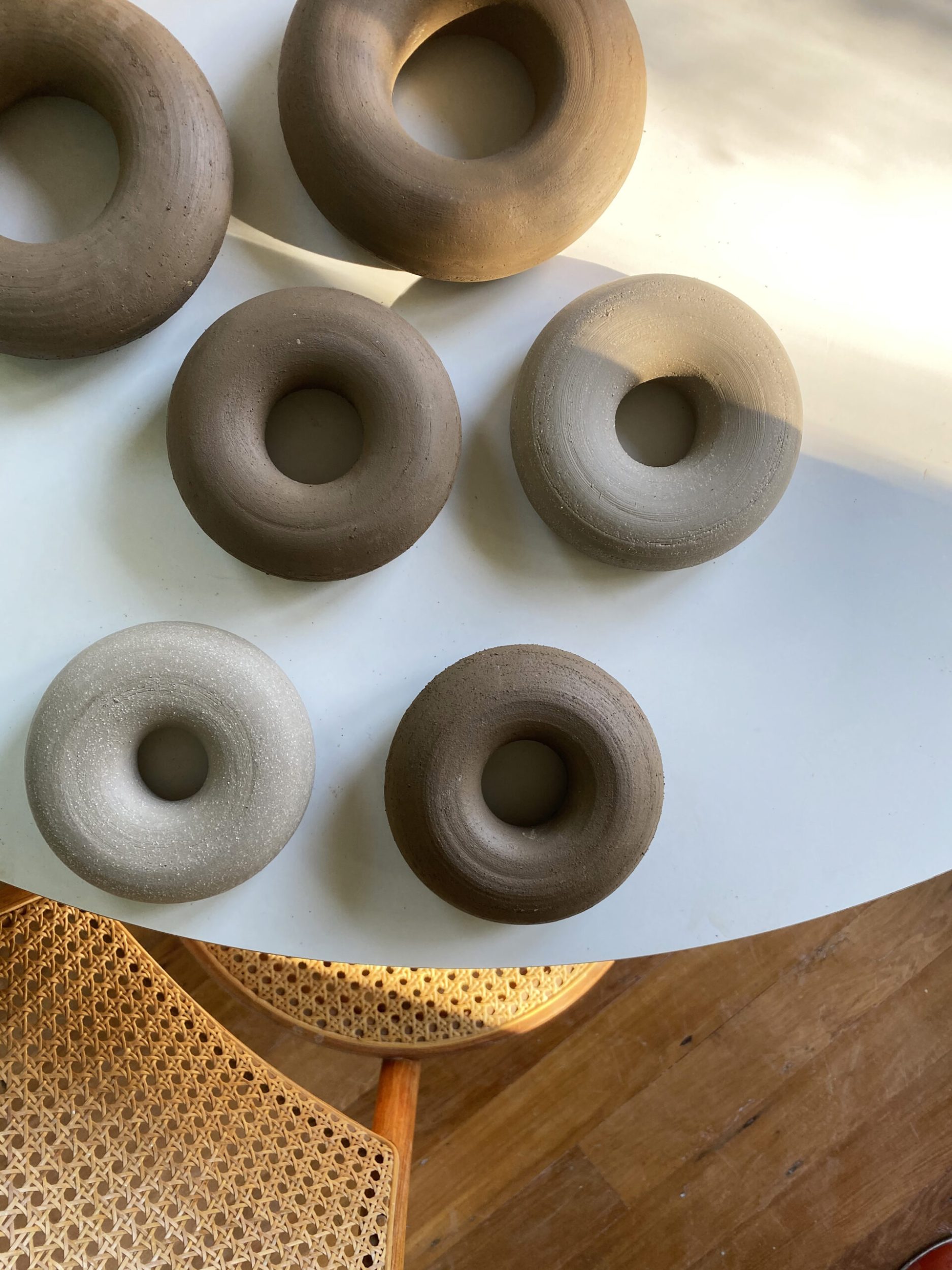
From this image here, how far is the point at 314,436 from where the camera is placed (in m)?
1.00

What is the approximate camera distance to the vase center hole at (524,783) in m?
1.00

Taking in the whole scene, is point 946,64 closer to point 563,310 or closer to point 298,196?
point 563,310

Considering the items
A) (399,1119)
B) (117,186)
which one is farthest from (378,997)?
(117,186)

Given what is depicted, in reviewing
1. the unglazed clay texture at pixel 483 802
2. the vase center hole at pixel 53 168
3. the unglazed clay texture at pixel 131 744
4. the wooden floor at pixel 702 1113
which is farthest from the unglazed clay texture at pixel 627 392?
the wooden floor at pixel 702 1113

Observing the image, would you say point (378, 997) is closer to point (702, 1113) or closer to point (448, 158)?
point (702, 1113)

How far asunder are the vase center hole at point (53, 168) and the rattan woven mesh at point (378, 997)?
86cm

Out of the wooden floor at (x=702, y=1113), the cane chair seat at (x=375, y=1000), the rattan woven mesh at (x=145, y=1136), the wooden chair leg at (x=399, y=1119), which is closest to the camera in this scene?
the rattan woven mesh at (x=145, y=1136)

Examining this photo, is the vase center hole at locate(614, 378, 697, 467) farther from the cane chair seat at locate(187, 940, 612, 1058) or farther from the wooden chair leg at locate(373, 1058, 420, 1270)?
the wooden chair leg at locate(373, 1058, 420, 1270)

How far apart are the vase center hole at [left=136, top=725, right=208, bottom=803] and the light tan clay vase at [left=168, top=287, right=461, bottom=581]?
222 millimetres

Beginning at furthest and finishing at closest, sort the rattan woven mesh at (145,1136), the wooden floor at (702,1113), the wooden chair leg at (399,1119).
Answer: the wooden floor at (702,1113) < the wooden chair leg at (399,1119) < the rattan woven mesh at (145,1136)

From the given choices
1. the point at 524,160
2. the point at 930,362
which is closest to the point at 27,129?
the point at 524,160

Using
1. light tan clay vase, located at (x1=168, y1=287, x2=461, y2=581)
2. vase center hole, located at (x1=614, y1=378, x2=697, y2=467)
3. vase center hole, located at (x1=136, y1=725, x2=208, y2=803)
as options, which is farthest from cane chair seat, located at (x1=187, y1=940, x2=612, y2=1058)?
vase center hole, located at (x1=614, y1=378, x2=697, y2=467)

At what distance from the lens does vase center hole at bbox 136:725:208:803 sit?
97 cm

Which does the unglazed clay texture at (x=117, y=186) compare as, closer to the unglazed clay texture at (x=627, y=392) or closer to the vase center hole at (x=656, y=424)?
the unglazed clay texture at (x=627, y=392)
